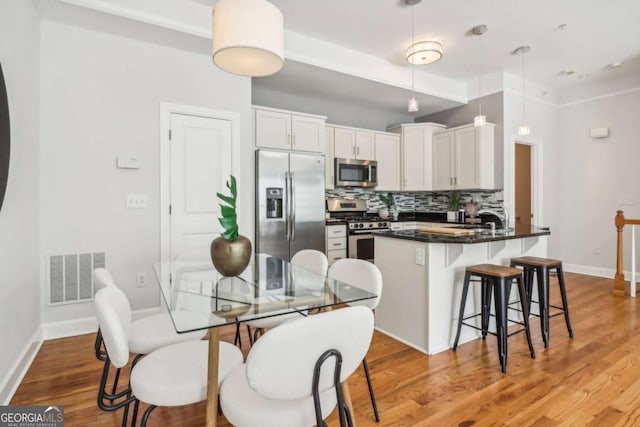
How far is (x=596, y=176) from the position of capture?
523 cm

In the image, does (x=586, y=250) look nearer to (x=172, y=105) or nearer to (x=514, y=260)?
(x=514, y=260)

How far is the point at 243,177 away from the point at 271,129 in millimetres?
839

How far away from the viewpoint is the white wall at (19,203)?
201 cm

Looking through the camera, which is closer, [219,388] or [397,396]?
[219,388]

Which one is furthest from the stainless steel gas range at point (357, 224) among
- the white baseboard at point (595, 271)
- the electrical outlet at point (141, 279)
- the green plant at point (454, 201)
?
the white baseboard at point (595, 271)

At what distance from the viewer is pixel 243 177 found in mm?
3693

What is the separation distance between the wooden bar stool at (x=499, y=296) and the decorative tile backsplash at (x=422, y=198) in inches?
103

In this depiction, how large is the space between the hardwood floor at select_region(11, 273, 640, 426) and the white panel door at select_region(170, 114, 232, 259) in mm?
1031

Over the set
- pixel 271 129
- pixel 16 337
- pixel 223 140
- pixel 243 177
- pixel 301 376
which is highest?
pixel 271 129

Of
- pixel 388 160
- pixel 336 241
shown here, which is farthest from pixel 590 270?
pixel 336 241

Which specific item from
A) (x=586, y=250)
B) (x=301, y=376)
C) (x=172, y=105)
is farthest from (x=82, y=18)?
(x=586, y=250)

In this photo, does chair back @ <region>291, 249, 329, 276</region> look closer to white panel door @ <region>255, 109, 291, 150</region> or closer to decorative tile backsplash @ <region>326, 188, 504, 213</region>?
white panel door @ <region>255, 109, 291, 150</region>

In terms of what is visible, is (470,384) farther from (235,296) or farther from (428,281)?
(235,296)

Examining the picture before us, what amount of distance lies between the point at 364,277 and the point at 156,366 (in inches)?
43.6
